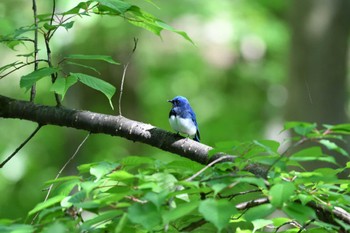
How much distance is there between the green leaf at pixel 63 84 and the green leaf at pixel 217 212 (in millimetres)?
1062

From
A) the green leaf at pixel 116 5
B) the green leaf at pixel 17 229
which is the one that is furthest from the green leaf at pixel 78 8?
the green leaf at pixel 17 229

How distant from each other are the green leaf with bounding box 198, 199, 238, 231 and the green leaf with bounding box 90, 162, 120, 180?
391mm

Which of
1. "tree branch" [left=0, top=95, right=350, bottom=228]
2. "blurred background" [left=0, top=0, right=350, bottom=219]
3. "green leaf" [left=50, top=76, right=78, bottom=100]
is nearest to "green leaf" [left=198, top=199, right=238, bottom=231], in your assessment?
"tree branch" [left=0, top=95, right=350, bottom=228]

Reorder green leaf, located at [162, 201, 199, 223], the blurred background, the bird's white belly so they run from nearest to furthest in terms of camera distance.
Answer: green leaf, located at [162, 201, 199, 223] → the bird's white belly → the blurred background

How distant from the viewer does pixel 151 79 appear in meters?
12.1

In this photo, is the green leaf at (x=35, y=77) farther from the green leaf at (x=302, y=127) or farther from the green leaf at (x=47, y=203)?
the green leaf at (x=302, y=127)

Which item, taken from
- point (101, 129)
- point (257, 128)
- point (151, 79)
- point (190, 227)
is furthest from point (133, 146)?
point (190, 227)

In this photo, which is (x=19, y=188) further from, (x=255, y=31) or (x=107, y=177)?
(x=107, y=177)

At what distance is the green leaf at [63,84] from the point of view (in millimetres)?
2318

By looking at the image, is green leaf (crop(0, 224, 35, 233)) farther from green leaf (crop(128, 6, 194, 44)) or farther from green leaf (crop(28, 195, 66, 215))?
green leaf (crop(128, 6, 194, 44))

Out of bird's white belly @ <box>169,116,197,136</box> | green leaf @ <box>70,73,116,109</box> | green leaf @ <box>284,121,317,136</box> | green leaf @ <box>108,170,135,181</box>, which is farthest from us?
bird's white belly @ <box>169,116,197,136</box>

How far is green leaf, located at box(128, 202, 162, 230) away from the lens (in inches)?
57.5

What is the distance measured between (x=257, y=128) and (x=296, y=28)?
505 centimetres

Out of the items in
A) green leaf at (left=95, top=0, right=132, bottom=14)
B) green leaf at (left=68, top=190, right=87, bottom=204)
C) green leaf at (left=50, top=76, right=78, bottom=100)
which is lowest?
green leaf at (left=68, top=190, right=87, bottom=204)
